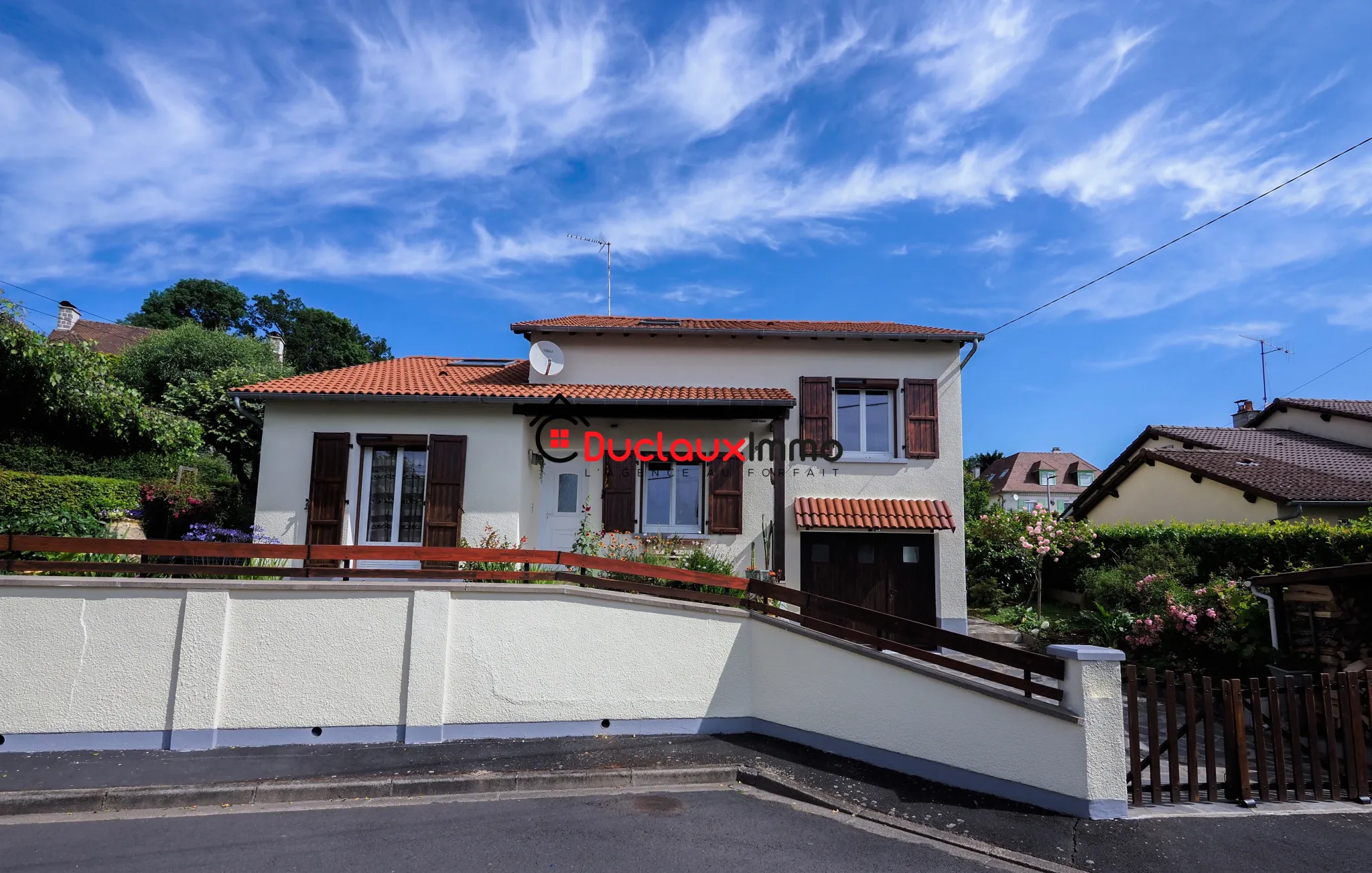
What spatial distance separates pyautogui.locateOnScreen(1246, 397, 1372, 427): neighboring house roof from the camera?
18.5 meters

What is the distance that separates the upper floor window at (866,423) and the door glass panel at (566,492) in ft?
14.5

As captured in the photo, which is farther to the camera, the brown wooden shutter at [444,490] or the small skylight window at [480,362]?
the small skylight window at [480,362]

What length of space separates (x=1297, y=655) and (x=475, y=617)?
375 inches

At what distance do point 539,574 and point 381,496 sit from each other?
497 centimetres

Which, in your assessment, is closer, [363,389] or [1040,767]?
[1040,767]

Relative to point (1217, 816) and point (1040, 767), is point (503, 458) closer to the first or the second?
point (1040, 767)

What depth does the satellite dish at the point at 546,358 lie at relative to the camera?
36.8 feet

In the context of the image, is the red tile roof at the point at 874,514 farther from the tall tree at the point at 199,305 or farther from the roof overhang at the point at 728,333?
the tall tree at the point at 199,305

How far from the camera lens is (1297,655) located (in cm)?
829

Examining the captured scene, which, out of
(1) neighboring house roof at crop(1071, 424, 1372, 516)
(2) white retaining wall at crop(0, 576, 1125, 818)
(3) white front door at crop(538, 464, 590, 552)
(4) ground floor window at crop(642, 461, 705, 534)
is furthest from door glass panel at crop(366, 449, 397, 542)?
(1) neighboring house roof at crop(1071, 424, 1372, 516)

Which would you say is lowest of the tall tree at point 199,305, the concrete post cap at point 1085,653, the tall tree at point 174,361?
the concrete post cap at point 1085,653

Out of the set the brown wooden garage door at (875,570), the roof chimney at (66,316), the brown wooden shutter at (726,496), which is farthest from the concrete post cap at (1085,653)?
the roof chimney at (66,316)

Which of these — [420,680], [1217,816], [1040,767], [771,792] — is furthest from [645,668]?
[1217,816]

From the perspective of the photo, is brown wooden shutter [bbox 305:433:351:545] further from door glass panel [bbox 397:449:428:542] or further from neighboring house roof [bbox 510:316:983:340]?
neighboring house roof [bbox 510:316:983:340]
